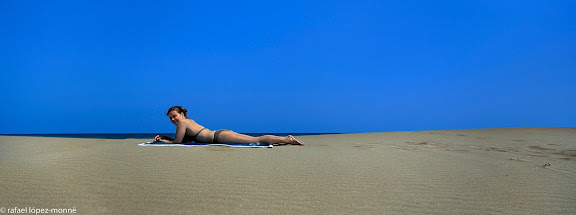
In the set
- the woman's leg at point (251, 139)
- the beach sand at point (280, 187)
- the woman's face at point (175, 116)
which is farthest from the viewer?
the woman's face at point (175, 116)

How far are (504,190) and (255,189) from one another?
5.18ft

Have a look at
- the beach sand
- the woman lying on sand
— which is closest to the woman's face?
the woman lying on sand

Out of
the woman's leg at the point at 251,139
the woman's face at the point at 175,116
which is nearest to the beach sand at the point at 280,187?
the woman's leg at the point at 251,139

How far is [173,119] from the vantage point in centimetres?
692

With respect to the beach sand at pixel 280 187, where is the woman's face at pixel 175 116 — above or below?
above

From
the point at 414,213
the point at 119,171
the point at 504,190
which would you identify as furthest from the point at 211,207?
the point at 504,190

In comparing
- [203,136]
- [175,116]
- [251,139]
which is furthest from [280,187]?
[175,116]

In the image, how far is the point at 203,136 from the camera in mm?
6680

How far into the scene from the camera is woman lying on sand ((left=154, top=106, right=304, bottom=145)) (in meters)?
6.49

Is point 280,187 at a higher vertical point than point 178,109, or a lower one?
lower

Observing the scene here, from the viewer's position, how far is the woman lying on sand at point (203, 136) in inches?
256

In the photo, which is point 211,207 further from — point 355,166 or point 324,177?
point 355,166

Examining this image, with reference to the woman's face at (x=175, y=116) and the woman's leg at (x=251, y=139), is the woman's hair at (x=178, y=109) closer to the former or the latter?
the woman's face at (x=175, y=116)

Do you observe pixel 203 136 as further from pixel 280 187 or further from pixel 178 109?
pixel 280 187
